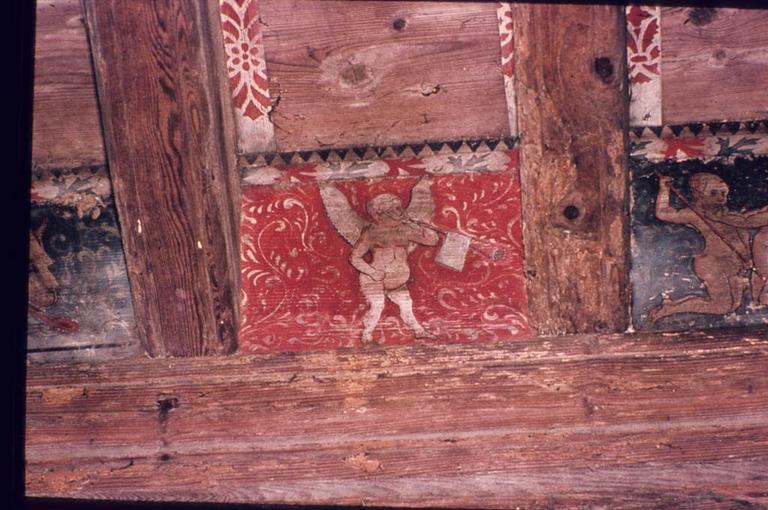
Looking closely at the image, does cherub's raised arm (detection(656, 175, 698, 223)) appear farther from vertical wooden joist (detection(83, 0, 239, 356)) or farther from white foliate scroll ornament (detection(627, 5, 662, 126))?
vertical wooden joist (detection(83, 0, 239, 356))

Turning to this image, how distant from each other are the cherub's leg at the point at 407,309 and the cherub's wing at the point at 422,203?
0.18 metres

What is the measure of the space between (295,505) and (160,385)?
1.49 ft

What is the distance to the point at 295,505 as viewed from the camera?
5.27ft

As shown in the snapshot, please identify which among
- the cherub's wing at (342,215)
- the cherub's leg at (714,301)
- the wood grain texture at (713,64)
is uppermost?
the wood grain texture at (713,64)

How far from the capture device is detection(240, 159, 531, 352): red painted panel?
1.54 metres

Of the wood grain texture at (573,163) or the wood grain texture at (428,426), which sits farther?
the wood grain texture at (428,426)

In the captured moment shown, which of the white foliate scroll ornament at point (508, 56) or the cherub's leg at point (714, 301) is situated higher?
the white foliate scroll ornament at point (508, 56)

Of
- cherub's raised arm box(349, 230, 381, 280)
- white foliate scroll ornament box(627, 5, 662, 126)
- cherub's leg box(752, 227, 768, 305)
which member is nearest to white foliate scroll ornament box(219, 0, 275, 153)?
cherub's raised arm box(349, 230, 381, 280)

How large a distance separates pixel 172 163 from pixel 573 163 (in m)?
0.94

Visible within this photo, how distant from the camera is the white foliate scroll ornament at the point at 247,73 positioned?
1.49m

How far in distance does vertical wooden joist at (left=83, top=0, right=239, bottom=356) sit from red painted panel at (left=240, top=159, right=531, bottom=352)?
72mm

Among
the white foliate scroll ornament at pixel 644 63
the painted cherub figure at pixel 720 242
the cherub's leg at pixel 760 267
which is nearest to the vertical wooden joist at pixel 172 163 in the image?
the white foliate scroll ornament at pixel 644 63

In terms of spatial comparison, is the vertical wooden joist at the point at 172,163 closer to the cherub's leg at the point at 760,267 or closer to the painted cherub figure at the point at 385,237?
the painted cherub figure at the point at 385,237

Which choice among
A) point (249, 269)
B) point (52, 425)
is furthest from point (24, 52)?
point (52, 425)
